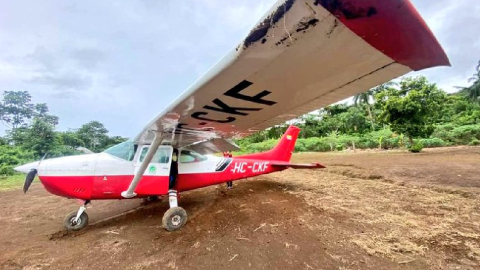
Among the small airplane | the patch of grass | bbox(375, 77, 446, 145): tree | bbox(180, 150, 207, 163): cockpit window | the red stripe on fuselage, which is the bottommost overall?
the patch of grass

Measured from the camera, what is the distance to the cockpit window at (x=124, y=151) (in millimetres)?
4457

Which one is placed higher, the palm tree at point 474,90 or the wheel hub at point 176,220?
the palm tree at point 474,90

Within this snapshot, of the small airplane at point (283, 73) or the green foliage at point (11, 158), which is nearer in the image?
the small airplane at point (283, 73)

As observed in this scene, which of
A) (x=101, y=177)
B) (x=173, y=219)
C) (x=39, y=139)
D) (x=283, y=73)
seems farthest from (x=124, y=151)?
(x=39, y=139)

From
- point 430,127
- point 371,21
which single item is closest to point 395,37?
point 371,21

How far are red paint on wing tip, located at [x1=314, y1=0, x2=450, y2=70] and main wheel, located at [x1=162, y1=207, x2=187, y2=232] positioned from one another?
392cm

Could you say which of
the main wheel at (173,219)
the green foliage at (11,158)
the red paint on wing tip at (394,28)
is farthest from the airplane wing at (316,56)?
the green foliage at (11,158)

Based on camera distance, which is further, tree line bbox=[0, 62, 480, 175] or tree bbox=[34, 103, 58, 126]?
tree bbox=[34, 103, 58, 126]

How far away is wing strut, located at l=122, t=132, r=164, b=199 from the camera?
3.79 metres

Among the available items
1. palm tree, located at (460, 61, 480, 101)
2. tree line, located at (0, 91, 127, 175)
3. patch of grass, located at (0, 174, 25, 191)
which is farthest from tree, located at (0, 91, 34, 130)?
palm tree, located at (460, 61, 480, 101)

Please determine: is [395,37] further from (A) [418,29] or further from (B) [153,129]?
(B) [153,129]

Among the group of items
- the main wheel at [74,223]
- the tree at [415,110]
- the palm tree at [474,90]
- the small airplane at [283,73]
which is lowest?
the main wheel at [74,223]

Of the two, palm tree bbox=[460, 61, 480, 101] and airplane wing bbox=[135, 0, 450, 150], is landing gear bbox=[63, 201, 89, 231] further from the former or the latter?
palm tree bbox=[460, 61, 480, 101]

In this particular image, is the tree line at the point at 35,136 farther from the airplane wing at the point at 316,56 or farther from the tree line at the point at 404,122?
the tree line at the point at 404,122
